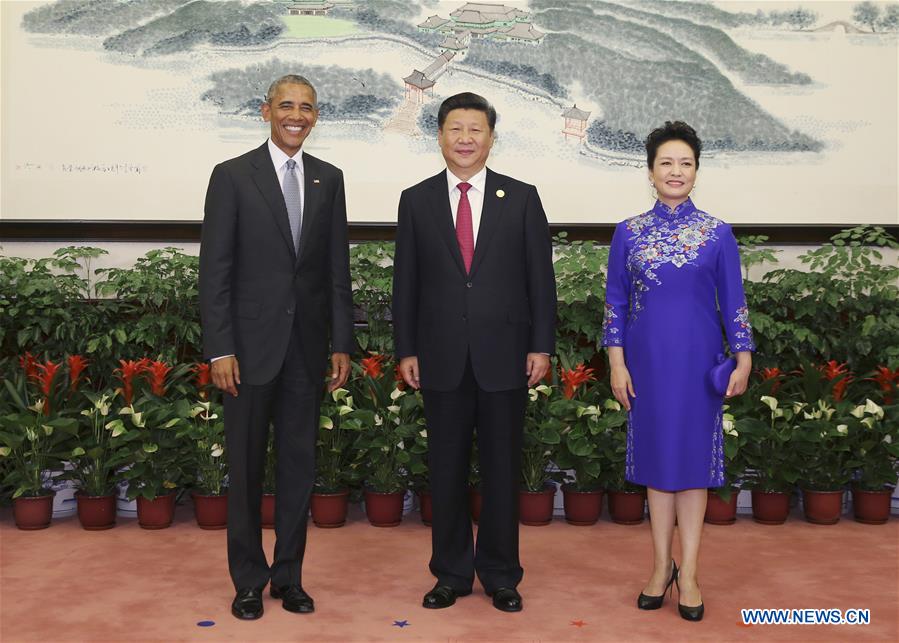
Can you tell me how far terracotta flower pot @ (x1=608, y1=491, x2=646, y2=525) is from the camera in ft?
13.2

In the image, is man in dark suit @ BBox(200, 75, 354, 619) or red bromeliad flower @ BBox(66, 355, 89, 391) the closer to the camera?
man in dark suit @ BBox(200, 75, 354, 619)

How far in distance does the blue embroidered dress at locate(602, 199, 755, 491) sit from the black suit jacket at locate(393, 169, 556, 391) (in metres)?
0.33

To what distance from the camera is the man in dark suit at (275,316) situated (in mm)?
2807

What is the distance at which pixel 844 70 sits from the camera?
17.2 feet

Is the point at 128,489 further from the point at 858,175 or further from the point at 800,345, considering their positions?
the point at 858,175

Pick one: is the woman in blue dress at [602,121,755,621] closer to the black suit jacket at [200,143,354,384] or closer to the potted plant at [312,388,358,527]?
the black suit jacket at [200,143,354,384]

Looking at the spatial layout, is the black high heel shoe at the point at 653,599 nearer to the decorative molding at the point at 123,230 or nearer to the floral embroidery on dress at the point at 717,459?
the floral embroidery on dress at the point at 717,459

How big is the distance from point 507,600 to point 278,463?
0.86 meters

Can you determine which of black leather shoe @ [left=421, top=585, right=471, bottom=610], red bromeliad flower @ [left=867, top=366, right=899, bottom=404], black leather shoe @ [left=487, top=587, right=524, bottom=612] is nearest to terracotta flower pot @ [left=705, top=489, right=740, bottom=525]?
red bromeliad flower @ [left=867, top=366, right=899, bottom=404]

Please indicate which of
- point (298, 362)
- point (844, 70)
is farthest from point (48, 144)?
point (844, 70)

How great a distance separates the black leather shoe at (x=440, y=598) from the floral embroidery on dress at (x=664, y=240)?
3.51ft

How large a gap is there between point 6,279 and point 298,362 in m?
2.39

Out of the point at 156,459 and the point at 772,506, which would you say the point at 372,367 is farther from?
the point at 772,506

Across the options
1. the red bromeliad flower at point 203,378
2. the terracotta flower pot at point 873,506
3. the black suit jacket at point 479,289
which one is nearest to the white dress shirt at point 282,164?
the black suit jacket at point 479,289
